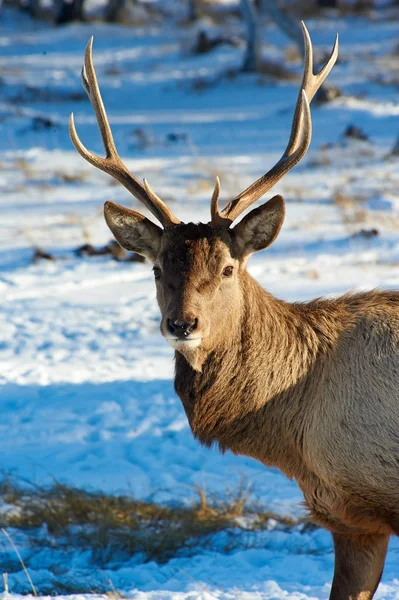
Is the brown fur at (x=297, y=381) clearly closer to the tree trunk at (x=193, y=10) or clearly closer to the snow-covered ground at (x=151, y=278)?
the snow-covered ground at (x=151, y=278)

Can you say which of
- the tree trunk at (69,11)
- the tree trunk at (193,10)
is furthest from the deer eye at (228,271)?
the tree trunk at (69,11)

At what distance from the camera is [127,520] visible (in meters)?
6.40

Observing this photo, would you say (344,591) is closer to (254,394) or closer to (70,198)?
(254,394)

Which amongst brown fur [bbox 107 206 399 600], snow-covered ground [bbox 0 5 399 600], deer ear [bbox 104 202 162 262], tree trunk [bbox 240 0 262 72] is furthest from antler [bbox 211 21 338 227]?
tree trunk [bbox 240 0 262 72]

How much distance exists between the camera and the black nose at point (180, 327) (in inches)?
170

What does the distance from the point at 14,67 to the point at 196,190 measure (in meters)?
18.6

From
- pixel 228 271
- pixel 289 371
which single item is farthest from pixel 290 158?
pixel 289 371

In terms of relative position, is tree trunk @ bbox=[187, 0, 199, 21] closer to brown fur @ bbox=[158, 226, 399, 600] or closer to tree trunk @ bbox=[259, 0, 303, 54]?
tree trunk @ bbox=[259, 0, 303, 54]

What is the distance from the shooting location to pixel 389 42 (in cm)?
2988

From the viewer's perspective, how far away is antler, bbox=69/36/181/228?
501 centimetres

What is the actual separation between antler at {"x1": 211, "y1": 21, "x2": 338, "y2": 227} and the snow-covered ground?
2185 mm

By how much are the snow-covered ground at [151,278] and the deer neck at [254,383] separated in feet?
3.47

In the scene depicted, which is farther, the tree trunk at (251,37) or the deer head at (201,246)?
the tree trunk at (251,37)

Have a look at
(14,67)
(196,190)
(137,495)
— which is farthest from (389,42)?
(137,495)
